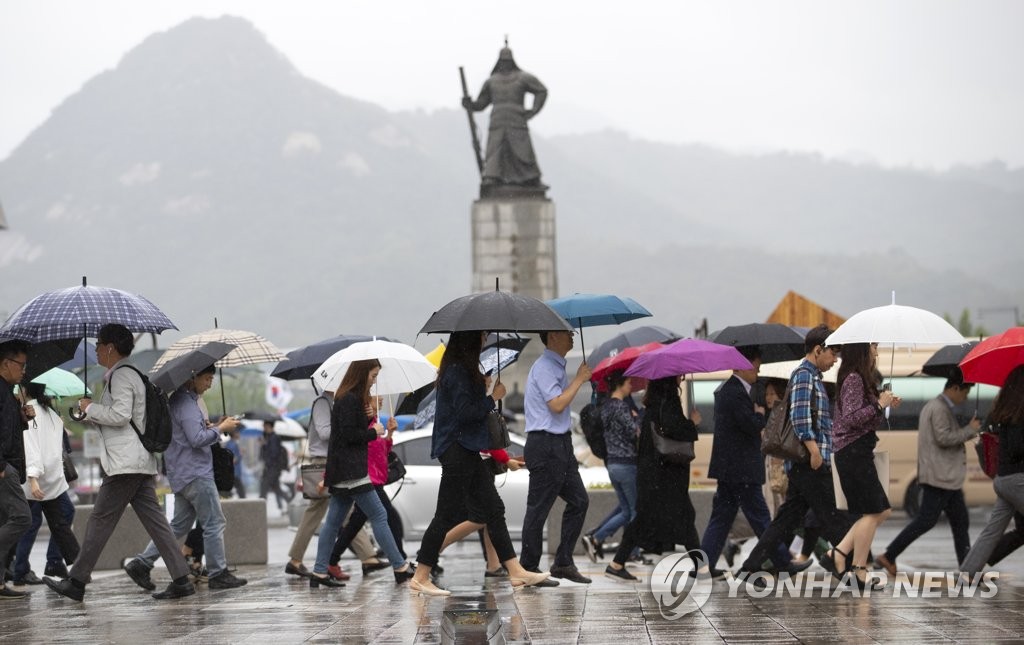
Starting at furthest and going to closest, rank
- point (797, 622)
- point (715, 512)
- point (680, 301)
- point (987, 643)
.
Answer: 1. point (680, 301)
2. point (715, 512)
3. point (797, 622)
4. point (987, 643)

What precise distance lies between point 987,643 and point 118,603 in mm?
5680

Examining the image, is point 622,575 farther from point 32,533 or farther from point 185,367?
point 32,533

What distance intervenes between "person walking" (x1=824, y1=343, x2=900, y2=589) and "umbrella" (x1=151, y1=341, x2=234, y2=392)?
4295mm

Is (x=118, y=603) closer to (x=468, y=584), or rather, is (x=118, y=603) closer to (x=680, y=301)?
(x=468, y=584)

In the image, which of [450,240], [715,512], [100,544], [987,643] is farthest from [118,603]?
[450,240]

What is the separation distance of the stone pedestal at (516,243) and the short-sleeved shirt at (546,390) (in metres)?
20.4

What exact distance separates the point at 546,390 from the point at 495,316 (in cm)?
92

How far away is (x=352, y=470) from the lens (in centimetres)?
1086

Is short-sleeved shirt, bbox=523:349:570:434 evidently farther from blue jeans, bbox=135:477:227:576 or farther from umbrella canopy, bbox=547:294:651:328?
blue jeans, bbox=135:477:227:576

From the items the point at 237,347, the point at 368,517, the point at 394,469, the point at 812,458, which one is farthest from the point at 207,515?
the point at 812,458

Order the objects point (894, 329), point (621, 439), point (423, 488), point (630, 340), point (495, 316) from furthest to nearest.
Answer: point (423, 488), point (630, 340), point (621, 439), point (894, 329), point (495, 316)

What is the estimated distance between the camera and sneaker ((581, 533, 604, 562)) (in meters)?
12.9

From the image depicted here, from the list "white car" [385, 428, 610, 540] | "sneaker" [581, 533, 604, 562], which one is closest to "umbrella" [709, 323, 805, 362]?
"sneaker" [581, 533, 604, 562]

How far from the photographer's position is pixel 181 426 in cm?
1112
